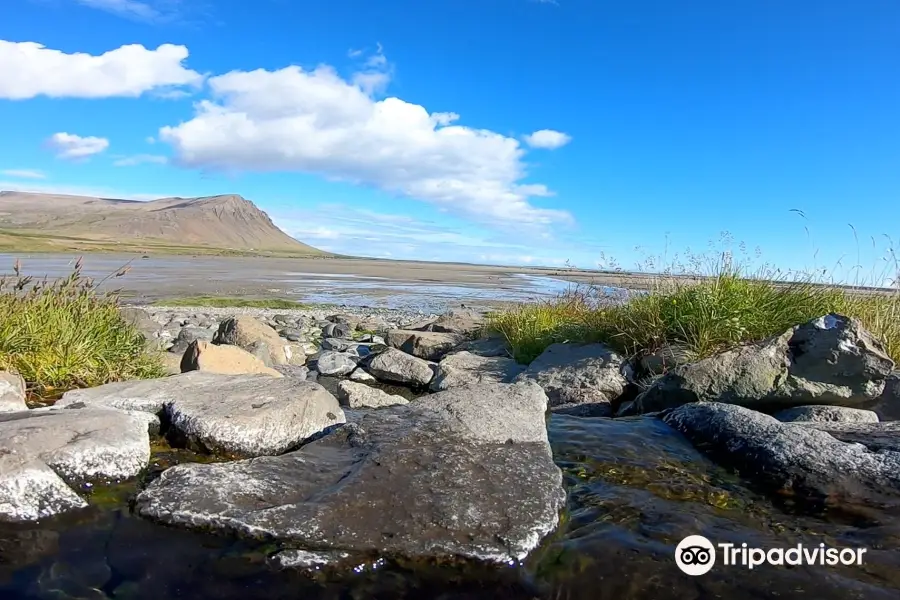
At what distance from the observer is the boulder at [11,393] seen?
17.7 feet

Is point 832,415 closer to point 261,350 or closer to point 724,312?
point 724,312

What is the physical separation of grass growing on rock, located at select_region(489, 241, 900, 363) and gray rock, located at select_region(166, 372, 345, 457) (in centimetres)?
580

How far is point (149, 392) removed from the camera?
5797 mm

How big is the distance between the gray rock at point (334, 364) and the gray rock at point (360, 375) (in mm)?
213

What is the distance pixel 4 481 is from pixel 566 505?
156 inches

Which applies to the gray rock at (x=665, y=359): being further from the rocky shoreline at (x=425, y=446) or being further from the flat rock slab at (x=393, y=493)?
the flat rock slab at (x=393, y=493)

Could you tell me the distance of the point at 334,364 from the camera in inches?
473

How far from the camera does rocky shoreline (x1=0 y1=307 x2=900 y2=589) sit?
3.61 meters

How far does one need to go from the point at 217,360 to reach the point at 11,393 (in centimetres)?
301

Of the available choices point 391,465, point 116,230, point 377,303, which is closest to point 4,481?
point 391,465

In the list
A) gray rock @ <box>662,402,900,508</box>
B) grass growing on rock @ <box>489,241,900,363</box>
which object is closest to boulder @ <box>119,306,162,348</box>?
grass growing on rock @ <box>489,241,900,363</box>

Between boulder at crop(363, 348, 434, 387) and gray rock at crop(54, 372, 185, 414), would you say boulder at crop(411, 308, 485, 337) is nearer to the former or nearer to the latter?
boulder at crop(363, 348, 434, 387)

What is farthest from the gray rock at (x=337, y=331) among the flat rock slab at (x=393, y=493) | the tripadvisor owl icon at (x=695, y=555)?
the tripadvisor owl icon at (x=695, y=555)

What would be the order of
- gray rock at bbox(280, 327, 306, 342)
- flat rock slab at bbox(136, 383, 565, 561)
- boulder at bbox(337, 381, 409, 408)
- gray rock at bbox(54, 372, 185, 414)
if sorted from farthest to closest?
gray rock at bbox(280, 327, 306, 342) < boulder at bbox(337, 381, 409, 408) < gray rock at bbox(54, 372, 185, 414) < flat rock slab at bbox(136, 383, 565, 561)
